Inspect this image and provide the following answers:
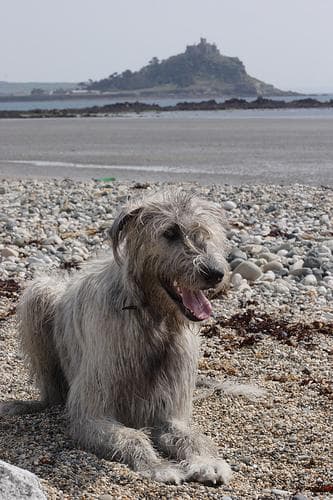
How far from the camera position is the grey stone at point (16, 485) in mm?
4035

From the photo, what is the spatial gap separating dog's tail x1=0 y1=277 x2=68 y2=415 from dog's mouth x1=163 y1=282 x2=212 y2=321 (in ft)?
5.65

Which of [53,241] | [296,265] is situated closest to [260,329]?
[296,265]

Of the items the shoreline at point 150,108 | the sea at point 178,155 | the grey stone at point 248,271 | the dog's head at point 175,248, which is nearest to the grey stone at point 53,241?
the grey stone at point 248,271

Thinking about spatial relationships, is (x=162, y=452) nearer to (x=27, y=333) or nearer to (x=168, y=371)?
(x=168, y=371)

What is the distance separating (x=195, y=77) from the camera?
18975 centimetres

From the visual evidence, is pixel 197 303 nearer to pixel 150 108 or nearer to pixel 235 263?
pixel 235 263

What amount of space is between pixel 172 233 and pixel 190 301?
423mm

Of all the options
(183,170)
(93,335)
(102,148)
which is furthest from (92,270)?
(102,148)

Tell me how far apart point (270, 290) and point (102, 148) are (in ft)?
102

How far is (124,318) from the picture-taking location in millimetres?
5629

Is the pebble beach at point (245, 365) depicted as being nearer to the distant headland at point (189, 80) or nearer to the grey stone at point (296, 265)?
the grey stone at point (296, 265)

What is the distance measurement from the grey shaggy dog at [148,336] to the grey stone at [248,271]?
511 cm

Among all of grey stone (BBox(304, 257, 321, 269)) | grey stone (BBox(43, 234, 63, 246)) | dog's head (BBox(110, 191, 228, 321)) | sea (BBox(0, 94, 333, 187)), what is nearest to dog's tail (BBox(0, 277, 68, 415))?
dog's head (BBox(110, 191, 228, 321))

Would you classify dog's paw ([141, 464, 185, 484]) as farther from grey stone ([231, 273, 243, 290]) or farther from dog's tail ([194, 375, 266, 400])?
grey stone ([231, 273, 243, 290])
